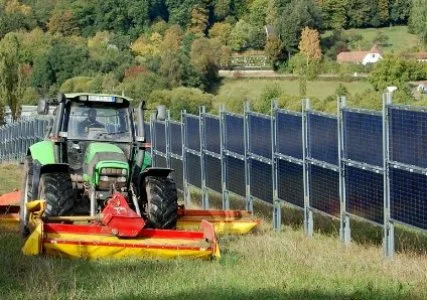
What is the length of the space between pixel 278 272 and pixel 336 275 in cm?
64

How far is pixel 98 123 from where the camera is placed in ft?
44.9

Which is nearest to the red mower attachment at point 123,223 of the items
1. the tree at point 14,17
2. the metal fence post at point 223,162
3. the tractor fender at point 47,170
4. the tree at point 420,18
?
the tractor fender at point 47,170

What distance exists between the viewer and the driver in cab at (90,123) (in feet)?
44.6

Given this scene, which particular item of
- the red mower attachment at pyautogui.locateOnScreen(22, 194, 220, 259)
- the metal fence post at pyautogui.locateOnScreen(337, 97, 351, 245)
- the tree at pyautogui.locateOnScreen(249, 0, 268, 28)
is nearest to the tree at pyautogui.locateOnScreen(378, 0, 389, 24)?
the tree at pyautogui.locateOnScreen(249, 0, 268, 28)

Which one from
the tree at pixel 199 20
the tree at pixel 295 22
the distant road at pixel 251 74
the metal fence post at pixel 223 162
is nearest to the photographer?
the metal fence post at pixel 223 162

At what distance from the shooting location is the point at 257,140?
644 inches

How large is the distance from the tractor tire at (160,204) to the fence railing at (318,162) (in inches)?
95.4

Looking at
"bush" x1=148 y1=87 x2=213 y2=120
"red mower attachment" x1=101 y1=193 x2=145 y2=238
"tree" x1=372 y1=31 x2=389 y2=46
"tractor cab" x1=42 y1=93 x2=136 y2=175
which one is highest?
"tractor cab" x1=42 y1=93 x2=136 y2=175

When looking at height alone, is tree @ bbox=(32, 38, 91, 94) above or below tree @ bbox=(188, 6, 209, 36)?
below

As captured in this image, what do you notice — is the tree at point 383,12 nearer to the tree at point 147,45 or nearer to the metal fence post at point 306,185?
the tree at point 147,45

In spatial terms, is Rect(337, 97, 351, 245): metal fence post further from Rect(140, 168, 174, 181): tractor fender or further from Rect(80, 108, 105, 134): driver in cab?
Rect(80, 108, 105, 134): driver in cab

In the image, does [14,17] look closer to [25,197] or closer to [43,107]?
[43,107]

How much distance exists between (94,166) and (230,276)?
10.1 ft

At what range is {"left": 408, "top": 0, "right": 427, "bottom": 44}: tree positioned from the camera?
95688mm
